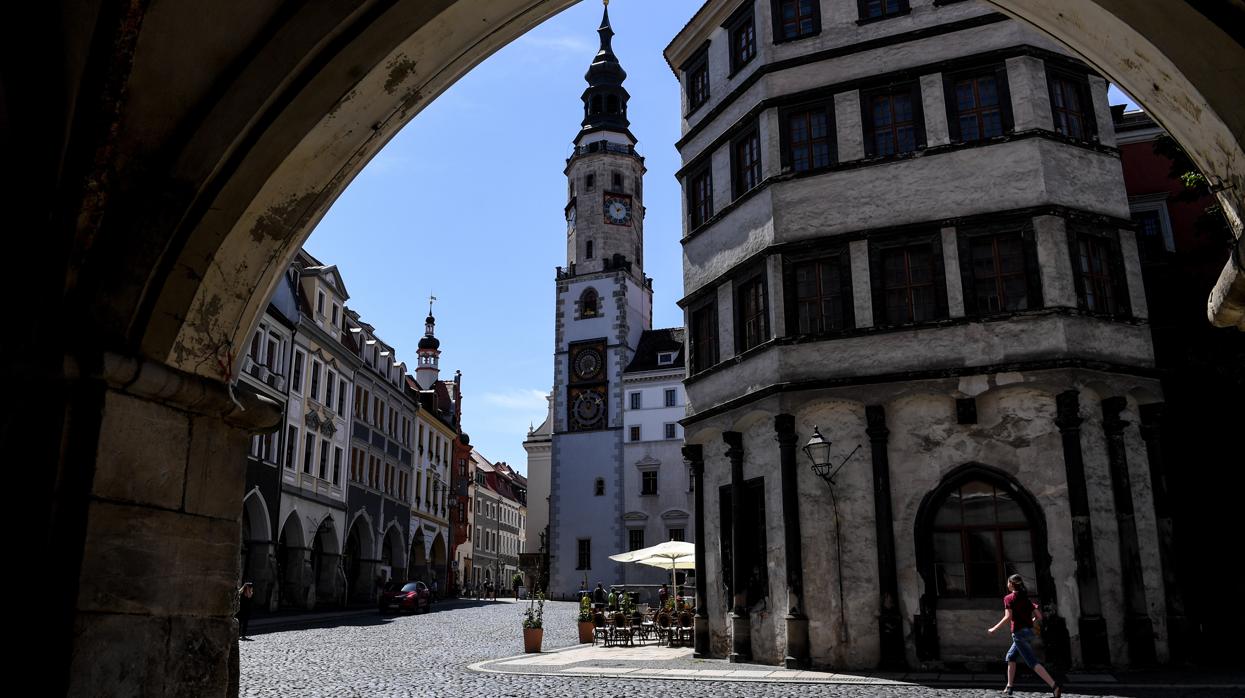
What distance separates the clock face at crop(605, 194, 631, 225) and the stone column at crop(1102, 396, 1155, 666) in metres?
59.1

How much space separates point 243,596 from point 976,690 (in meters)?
16.8

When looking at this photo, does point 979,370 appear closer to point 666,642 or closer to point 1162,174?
point 1162,174

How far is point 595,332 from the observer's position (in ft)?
228

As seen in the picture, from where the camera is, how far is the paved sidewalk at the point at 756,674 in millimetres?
14508

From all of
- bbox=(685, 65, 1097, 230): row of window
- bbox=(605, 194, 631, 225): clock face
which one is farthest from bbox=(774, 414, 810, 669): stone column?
bbox=(605, 194, 631, 225): clock face

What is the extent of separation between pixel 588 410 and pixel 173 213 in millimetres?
63634

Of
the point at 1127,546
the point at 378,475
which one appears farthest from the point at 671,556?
the point at 378,475

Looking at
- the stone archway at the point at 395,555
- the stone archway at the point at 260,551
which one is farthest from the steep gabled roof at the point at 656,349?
the stone archway at the point at 260,551

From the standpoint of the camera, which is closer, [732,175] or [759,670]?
[759,670]

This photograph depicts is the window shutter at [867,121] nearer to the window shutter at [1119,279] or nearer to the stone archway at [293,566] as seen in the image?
the window shutter at [1119,279]

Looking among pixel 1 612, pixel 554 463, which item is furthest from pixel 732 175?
pixel 554 463

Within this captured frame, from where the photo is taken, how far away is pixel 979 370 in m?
17.7

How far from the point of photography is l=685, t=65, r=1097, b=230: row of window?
19.1 m

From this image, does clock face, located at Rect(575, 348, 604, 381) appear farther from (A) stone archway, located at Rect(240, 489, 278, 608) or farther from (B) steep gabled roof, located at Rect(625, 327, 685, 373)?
(A) stone archway, located at Rect(240, 489, 278, 608)
